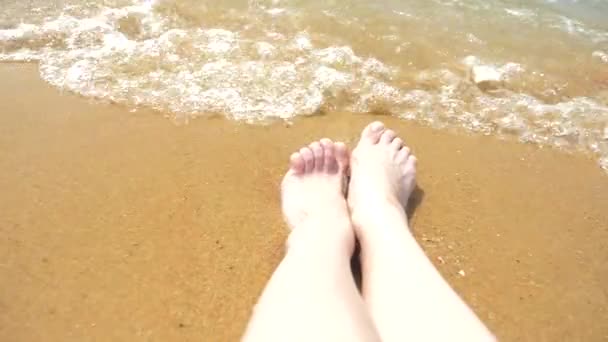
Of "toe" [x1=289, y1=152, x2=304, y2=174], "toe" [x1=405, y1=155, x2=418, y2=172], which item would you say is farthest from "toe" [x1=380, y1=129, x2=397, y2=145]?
"toe" [x1=289, y1=152, x2=304, y2=174]

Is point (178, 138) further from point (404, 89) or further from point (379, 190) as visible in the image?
point (404, 89)

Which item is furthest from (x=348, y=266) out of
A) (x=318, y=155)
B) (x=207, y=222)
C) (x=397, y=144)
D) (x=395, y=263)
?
(x=397, y=144)

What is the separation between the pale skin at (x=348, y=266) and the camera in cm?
129

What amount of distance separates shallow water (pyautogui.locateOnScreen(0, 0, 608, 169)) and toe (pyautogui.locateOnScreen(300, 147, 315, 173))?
0.86 ft

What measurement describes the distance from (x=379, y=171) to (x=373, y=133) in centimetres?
23

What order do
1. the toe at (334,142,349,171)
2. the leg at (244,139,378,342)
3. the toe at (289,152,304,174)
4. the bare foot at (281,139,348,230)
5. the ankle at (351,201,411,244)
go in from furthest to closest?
the toe at (334,142,349,171)
the toe at (289,152,304,174)
the bare foot at (281,139,348,230)
the ankle at (351,201,411,244)
the leg at (244,139,378,342)

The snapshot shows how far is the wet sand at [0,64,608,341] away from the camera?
1.56 metres

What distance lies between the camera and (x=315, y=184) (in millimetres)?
2066

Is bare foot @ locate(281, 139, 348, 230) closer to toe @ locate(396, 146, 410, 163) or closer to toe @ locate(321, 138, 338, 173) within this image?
toe @ locate(321, 138, 338, 173)

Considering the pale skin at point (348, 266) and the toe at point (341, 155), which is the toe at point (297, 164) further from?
the toe at point (341, 155)

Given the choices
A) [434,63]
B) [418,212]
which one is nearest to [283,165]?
[418,212]

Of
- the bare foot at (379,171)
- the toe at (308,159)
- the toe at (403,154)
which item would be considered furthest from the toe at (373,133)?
the toe at (308,159)

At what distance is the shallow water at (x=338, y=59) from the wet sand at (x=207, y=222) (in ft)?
0.44

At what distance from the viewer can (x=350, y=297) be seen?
1397 mm
